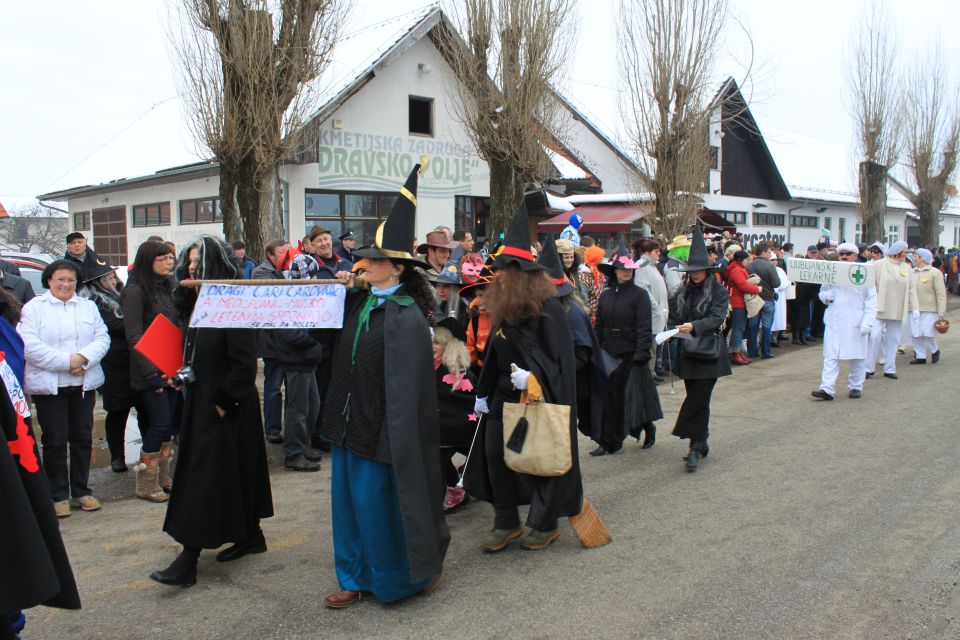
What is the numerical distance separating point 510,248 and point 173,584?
2.70m

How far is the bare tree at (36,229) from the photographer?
39.2m

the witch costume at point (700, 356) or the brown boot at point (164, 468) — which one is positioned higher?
the witch costume at point (700, 356)

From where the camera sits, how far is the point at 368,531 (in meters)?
3.88

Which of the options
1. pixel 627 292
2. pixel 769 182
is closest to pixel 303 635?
pixel 627 292

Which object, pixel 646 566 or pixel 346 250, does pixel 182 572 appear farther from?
pixel 346 250

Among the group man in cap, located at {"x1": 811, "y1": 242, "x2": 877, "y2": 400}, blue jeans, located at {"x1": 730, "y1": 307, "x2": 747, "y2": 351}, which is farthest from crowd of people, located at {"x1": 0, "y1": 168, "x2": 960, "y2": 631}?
blue jeans, located at {"x1": 730, "y1": 307, "x2": 747, "y2": 351}

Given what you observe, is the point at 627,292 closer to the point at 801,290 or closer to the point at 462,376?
the point at 462,376

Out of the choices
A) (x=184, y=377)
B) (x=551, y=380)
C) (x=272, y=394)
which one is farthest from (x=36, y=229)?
(x=551, y=380)

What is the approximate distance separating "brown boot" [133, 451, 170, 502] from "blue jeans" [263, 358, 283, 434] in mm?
1515

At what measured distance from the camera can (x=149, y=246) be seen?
19.6 ft

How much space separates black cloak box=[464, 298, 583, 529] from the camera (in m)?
4.62

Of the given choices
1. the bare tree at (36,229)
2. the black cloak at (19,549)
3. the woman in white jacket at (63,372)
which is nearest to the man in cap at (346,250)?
the woman in white jacket at (63,372)

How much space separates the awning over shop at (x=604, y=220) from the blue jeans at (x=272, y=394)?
14.0m

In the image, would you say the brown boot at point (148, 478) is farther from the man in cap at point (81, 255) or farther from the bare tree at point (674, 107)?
the bare tree at point (674, 107)
